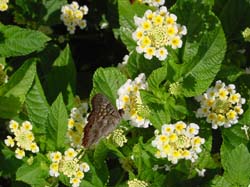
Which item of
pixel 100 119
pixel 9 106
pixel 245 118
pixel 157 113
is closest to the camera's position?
pixel 100 119

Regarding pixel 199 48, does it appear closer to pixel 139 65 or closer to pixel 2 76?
pixel 139 65

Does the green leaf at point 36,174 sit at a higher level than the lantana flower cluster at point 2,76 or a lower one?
lower

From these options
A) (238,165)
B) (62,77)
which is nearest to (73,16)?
(62,77)

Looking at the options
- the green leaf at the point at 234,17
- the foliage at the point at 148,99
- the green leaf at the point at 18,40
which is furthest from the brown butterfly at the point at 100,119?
the green leaf at the point at 234,17

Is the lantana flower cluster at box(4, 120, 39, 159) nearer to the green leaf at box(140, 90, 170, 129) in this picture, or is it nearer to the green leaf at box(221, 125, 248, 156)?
the green leaf at box(140, 90, 170, 129)

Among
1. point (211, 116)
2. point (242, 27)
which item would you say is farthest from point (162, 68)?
point (242, 27)

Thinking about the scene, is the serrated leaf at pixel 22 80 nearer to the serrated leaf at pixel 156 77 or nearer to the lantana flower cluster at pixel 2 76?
the lantana flower cluster at pixel 2 76
